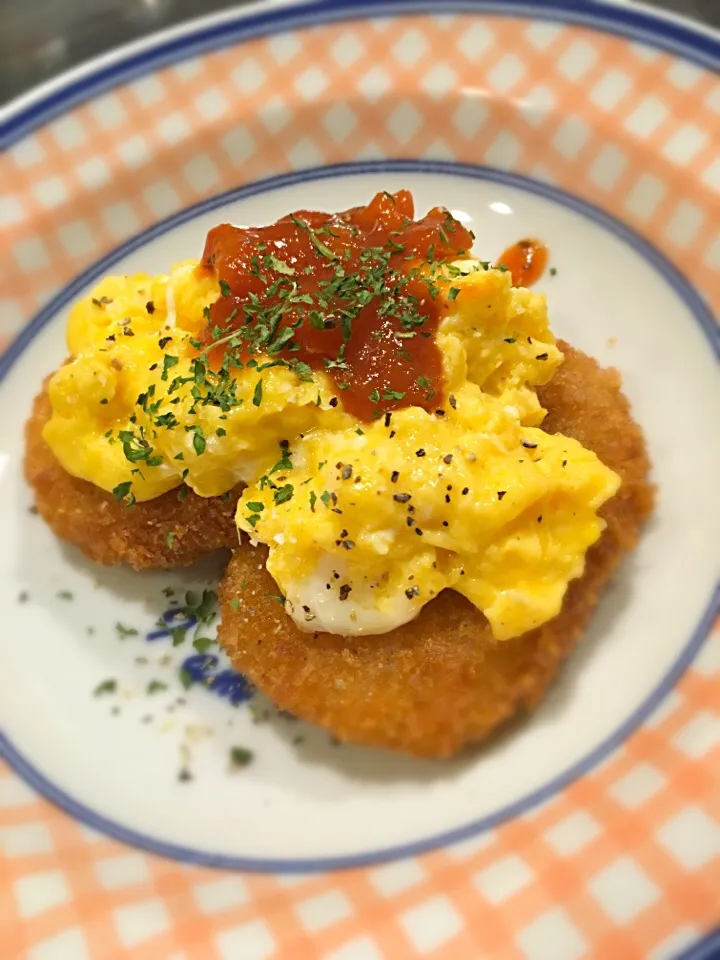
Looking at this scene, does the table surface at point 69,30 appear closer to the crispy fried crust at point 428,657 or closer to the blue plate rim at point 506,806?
the blue plate rim at point 506,806

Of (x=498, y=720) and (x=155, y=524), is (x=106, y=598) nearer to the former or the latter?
(x=155, y=524)

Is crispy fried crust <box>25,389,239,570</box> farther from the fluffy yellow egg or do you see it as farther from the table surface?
the table surface

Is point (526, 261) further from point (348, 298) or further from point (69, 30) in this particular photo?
point (69, 30)

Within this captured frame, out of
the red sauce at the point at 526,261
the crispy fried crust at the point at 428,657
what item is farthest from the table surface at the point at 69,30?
the crispy fried crust at the point at 428,657

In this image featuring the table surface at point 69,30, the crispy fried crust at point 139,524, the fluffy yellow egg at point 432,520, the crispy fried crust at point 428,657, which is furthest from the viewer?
the table surface at point 69,30

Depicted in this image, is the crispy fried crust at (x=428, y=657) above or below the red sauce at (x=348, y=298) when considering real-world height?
below

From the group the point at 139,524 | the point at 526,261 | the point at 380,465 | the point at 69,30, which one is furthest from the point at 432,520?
the point at 69,30
